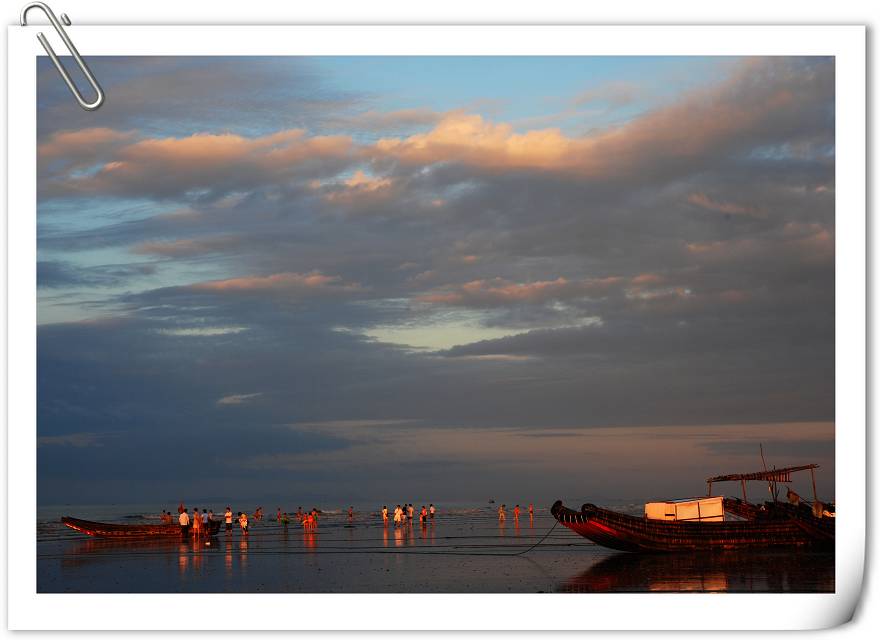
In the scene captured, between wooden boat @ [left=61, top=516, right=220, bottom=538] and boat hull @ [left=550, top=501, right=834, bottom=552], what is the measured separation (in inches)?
409

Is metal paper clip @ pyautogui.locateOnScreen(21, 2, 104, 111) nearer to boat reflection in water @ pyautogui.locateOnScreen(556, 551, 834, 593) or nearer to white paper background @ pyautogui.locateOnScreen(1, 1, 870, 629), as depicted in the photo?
white paper background @ pyautogui.locateOnScreen(1, 1, 870, 629)

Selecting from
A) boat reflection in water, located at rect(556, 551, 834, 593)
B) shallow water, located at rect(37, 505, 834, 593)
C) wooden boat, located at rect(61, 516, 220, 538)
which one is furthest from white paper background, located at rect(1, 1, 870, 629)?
wooden boat, located at rect(61, 516, 220, 538)

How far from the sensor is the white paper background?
8797 millimetres

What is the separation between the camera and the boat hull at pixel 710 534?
20406mm
